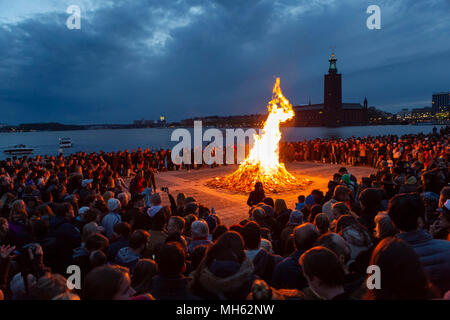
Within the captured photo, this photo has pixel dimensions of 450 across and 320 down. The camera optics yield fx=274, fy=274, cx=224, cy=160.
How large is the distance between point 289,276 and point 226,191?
37.5 feet

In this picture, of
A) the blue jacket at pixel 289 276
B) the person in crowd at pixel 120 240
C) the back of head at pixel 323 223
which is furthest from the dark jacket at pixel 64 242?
the back of head at pixel 323 223

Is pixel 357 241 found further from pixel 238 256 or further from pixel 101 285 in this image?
pixel 101 285

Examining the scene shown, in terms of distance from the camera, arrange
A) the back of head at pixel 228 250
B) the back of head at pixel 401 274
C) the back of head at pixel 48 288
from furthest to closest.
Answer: the back of head at pixel 228 250 < the back of head at pixel 48 288 < the back of head at pixel 401 274

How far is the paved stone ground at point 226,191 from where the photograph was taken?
11290 millimetres

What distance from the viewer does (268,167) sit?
15094 millimetres

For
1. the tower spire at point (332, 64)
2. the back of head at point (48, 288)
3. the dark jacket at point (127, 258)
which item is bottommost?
the dark jacket at point (127, 258)

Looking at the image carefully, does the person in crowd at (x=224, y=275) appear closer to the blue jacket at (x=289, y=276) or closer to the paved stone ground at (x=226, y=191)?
the blue jacket at (x=289, y=276)

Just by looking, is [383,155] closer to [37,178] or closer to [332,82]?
[37,178]

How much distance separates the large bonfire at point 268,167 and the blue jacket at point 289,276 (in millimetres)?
10957

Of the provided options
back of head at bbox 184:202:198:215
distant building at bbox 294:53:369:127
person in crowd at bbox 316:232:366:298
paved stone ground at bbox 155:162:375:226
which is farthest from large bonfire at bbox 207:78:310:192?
distant building at bbox 294:53:369:127

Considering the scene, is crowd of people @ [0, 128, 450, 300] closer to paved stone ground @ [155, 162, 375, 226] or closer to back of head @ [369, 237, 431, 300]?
back of head @ [369, 237, 431, 300]

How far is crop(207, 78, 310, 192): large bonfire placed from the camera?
14.5 metres
